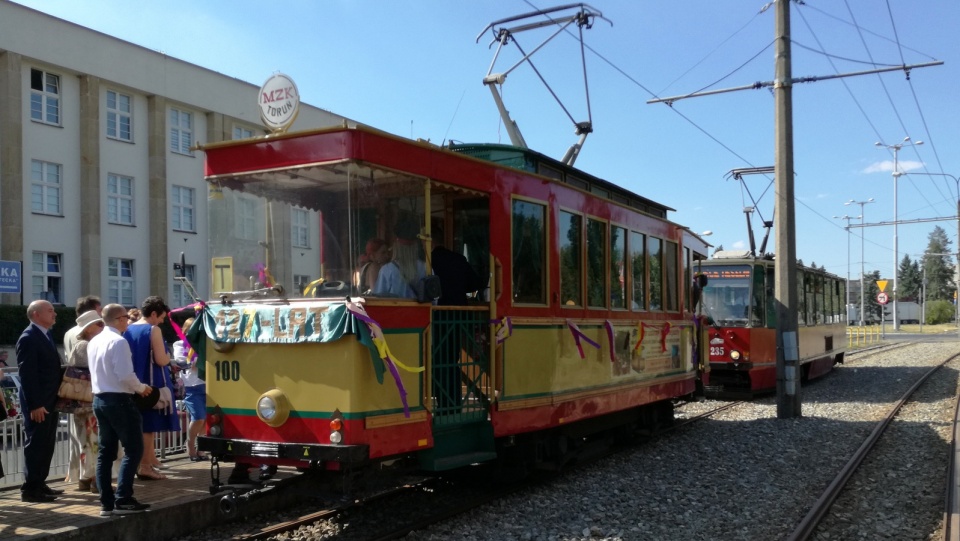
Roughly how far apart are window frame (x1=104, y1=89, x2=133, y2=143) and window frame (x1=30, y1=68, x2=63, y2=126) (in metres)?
1.63

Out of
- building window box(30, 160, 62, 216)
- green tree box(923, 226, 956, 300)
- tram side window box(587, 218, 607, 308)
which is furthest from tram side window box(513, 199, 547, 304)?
green tree box(923, 226, 956, 300)

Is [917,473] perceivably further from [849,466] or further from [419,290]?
[419,290]

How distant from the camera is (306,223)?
667cm

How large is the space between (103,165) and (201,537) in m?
22.6

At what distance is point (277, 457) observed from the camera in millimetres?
5980

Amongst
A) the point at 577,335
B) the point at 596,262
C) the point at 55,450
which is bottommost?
the point at 55,450

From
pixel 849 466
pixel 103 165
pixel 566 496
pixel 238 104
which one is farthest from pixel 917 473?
pixel 238 104

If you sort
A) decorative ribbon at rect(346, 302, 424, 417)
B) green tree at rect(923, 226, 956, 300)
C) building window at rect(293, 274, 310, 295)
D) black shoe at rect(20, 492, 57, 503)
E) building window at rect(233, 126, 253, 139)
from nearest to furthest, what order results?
decorative ribbon at rect(346, 302, 424, 417) < building window at rect(293, 274, 310, 295) < black shoe at rect(20, 492, 57, 503) < building window at rect(233, 126, 253, 139) < green tree at rect(923, 226, 956, 300)

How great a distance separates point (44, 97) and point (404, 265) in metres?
22.5

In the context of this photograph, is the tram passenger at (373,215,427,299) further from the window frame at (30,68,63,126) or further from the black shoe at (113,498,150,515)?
the window frame at (30,68,63,126)

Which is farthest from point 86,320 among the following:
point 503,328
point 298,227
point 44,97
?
point 44,97

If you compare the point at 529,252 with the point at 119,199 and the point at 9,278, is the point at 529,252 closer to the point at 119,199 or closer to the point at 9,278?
the point at 9,278

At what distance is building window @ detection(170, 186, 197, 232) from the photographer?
94.2 feet

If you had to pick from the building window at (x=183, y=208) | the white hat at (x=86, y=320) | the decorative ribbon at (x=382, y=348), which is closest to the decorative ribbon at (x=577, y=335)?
the decorative ribbon at (x=382, y=348)
